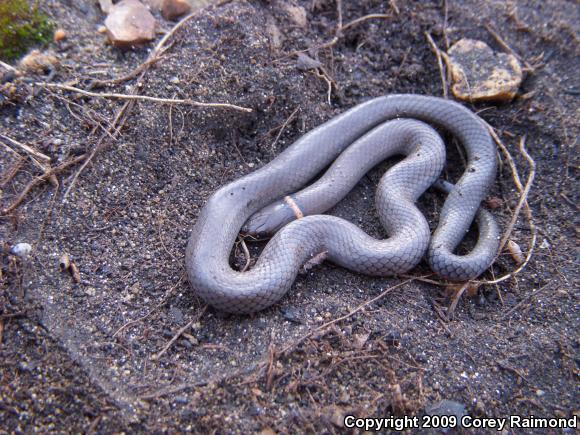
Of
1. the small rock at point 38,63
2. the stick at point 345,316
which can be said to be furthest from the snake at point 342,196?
the small rock at point 38,63

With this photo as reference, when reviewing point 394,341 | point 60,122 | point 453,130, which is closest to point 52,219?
point 60,122

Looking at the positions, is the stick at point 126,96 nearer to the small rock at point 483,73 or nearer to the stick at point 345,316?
the stick at point 345,316

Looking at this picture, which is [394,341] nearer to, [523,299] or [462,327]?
[462,327]

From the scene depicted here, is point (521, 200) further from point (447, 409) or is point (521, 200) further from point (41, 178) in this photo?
point (41, 178)

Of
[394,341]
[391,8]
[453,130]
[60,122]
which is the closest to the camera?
[394,341]

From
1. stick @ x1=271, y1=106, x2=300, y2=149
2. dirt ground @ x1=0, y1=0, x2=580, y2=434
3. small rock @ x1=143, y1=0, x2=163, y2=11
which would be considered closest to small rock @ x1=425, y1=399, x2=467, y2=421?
dirt ground @ x1=0, y1=0, x2=580, y2=434

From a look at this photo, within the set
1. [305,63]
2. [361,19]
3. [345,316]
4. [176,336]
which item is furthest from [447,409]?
[361,19]

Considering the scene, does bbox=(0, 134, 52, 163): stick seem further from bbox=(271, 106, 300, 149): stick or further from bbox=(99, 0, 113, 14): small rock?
bbox=(271, 106, 300, 149): stick
